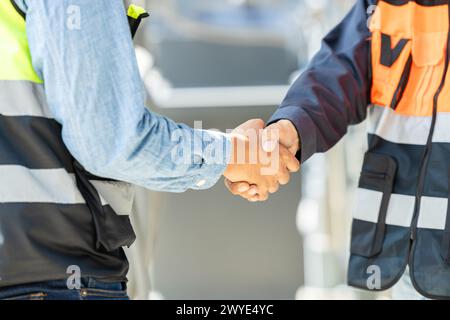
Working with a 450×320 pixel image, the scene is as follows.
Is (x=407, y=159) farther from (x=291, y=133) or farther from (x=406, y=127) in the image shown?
(x=291, y=133)

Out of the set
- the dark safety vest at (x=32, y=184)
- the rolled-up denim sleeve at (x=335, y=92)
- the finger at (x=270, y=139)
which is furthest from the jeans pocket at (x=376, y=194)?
the dark safety vest at (x=32, y=184)

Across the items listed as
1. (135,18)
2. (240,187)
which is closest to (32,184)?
(135,18)

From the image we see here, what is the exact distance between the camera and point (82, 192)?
1494 millimetres

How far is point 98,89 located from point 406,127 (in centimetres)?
91

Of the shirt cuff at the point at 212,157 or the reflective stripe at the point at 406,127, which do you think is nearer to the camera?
the shirt cuff at the point at 212,157

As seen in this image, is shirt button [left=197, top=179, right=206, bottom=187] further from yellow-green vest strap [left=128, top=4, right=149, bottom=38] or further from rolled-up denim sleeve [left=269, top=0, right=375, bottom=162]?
rolled-up denim sleeve [left=269, top=0, right=375, bottom=162]

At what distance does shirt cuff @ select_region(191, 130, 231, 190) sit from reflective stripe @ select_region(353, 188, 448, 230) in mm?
530

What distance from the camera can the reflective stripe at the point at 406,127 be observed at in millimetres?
1905

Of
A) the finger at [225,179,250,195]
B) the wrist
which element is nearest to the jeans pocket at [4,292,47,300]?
the finger at [225,179,250,195]

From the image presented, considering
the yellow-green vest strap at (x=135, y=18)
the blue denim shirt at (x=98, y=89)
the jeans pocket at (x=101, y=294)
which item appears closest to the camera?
the blue denim shirt at (x=98, y=89)

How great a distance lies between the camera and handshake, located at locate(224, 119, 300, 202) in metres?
1.87

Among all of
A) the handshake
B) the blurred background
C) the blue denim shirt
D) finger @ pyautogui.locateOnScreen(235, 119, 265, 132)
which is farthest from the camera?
the blurred background

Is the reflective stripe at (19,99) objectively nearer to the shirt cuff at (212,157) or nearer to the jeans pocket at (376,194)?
the shirt cuff at (212,157)
